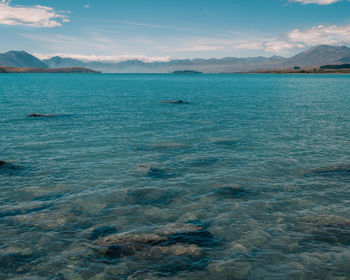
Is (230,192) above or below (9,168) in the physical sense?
below

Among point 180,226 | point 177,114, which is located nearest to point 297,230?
point 180,226

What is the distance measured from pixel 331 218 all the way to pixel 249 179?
748cm

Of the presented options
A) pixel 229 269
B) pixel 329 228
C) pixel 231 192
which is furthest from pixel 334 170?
pixel 229 269

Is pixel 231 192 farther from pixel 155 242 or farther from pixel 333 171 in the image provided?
pixel 333 171

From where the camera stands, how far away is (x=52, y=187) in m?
22.5

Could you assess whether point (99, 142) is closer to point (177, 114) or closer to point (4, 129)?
point (4, 129)

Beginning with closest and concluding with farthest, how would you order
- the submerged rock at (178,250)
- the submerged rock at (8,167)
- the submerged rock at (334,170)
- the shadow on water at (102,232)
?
the submerged rock at (178,250) < the shadow on water at (102,232) < the submerged rock at (334,170) < the submerged rock at (8,167)

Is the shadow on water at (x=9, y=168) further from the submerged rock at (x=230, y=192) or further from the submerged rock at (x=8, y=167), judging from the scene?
the submerged rock at (x=230, y=192)

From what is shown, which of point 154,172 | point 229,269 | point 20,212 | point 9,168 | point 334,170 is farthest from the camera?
point 9,168

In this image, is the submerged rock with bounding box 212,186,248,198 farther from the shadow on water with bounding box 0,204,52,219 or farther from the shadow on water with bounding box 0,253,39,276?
the shadow on water with bounding box 0,253,39,276

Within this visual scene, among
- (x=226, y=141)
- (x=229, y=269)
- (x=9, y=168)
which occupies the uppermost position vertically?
(x=226, y=141)

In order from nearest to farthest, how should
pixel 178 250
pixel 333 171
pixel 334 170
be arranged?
1. pixel 178 250
2. pixel 333 171
3. pixel 334 170

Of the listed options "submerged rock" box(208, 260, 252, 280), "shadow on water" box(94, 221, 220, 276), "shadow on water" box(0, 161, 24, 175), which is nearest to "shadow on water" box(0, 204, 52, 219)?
"shadow on water" box(94, 221, 220, 276)

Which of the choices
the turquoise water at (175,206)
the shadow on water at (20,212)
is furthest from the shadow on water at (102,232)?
the shadow on water at (20,212)
